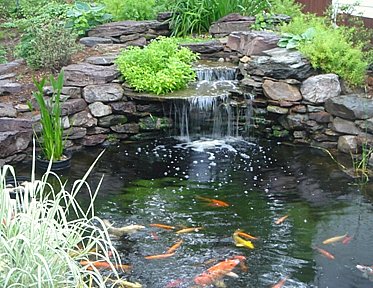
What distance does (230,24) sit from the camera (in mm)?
9375

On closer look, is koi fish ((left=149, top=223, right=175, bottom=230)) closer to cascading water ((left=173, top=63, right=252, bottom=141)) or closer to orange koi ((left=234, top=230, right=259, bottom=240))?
orange koi ((left=234, top=230, right=259, bottom=240))

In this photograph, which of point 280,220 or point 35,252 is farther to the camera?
point 280,220

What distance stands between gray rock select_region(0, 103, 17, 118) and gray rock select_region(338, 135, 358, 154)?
12.7 feet

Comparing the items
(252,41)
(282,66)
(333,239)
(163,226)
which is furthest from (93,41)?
(333,239)

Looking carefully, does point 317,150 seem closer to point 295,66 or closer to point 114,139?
point 295,66

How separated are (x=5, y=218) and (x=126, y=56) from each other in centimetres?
487

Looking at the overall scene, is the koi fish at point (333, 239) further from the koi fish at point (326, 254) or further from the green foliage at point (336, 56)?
the green foliage at point (336, 56)

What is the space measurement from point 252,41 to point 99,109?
236cm

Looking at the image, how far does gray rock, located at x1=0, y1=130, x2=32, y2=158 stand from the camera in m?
6.71

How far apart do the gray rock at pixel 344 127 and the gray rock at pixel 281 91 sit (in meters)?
0.56

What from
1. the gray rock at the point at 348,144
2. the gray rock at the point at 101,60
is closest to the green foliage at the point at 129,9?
the gray rock at the point at 101,60

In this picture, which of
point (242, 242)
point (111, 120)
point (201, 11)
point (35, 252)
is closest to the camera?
point (35, 252)

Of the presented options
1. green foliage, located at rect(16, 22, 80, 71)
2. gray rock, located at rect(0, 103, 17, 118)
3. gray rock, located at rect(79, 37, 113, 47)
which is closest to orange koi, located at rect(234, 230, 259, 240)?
gray rock, located at rect(0, 103, 17, 118)

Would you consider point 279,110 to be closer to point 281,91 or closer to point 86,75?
point 281,91
